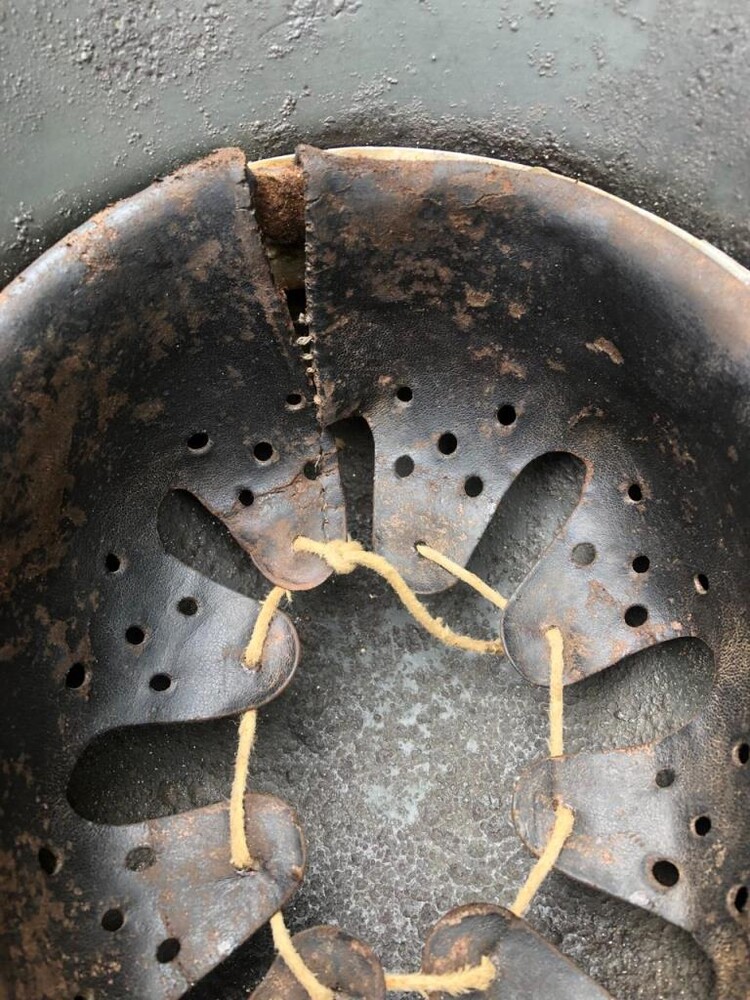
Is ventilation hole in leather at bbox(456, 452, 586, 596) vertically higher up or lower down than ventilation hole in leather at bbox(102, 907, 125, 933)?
higher up

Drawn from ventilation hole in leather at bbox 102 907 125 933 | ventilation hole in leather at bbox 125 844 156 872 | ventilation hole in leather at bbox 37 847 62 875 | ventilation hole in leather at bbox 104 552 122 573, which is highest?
ventilation hole in leather at bbox 104 552 122 573

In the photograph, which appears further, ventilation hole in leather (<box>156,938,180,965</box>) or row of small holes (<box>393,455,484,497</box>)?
row of small holes (<box>393,455,484,497</box>)

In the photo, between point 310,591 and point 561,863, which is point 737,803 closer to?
point 561,863

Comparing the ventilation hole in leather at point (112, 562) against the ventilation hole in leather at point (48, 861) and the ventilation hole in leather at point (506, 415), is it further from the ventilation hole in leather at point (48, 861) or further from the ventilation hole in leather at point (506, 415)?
the ventilation hole in leather at point (506, 415)

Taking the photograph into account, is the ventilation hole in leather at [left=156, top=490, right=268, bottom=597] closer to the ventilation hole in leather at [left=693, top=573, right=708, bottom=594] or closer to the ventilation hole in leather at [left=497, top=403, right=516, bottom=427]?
the ventilation hole in leather at [left=497, top=403, right=516, bottom=427]

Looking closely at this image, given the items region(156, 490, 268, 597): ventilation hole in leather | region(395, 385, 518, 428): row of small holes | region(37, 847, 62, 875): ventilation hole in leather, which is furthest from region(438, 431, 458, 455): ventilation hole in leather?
region(37, 847, 62, 875): ventilation hole in leather

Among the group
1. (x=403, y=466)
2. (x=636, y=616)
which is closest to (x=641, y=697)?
(x=636, y=616)
